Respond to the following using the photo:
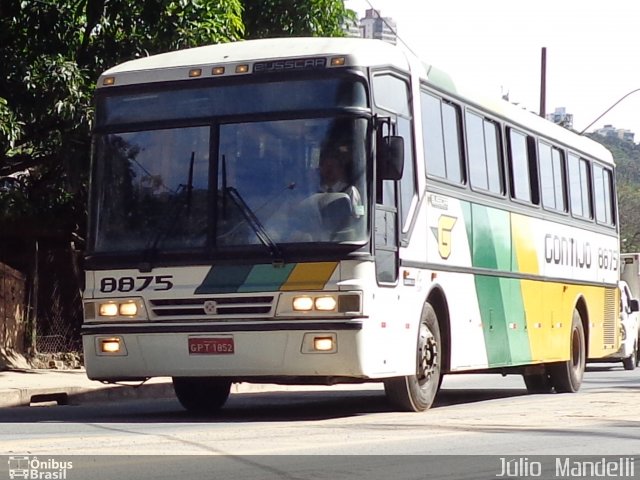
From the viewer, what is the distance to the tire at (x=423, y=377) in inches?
512

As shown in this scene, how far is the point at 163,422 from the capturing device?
1215 cm

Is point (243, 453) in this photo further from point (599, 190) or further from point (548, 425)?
point (599, 190)

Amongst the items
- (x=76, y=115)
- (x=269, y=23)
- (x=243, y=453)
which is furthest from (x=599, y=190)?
(x=243, y=453)

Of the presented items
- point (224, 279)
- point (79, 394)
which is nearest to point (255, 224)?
point (224, 279)

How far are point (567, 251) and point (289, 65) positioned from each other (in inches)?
295

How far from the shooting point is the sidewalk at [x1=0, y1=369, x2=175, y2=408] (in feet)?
54.5

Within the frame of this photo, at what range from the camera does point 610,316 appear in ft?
69.7

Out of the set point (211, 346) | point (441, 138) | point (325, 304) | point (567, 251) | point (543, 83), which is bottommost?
point (211, 346)

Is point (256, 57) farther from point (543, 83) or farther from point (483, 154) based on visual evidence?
point (543, 83)

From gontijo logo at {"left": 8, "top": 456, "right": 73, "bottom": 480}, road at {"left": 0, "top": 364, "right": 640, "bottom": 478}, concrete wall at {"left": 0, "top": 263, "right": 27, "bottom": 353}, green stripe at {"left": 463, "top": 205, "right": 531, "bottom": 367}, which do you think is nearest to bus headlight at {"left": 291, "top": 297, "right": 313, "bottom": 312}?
road at {"left": 0, "top": 364, "right": 640, "bottom": 478}

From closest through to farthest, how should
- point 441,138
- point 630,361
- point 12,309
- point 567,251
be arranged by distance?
point 441,138, point 567,251, point 12,309, point 630,361

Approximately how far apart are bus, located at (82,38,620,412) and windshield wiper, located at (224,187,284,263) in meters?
0.01

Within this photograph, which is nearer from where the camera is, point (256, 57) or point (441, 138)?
point (256, 57)

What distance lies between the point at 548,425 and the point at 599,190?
9558 mm
